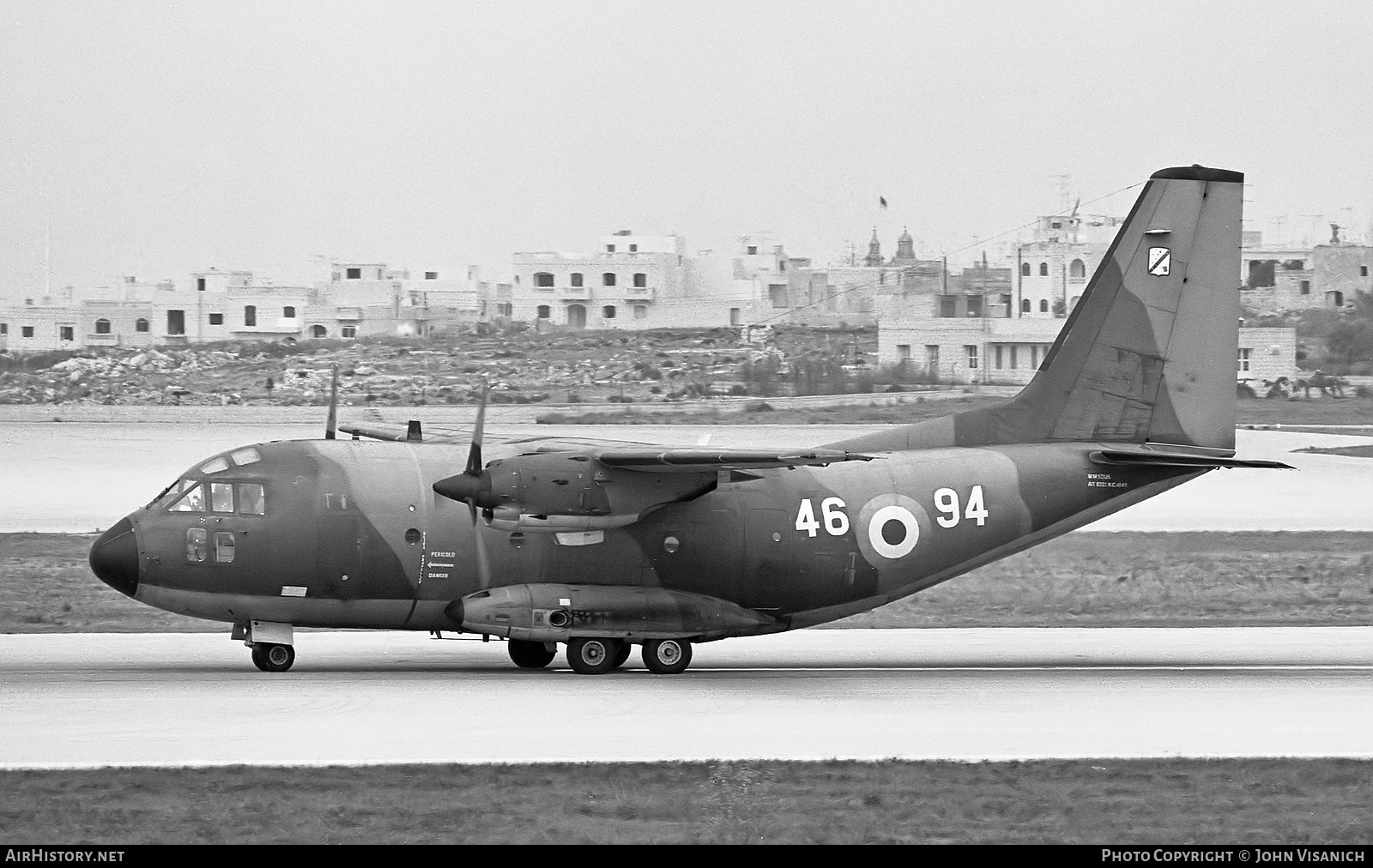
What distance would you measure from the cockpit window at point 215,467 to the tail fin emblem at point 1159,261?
43.4 feet

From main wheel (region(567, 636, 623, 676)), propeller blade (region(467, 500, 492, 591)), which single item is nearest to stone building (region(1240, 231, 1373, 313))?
main wheel (region(567, 636, 623, 676))

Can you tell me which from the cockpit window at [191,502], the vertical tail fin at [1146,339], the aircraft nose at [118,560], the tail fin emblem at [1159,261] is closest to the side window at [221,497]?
the cockpit window at [191,502]

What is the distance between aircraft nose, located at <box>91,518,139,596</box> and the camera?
2066 centimetres

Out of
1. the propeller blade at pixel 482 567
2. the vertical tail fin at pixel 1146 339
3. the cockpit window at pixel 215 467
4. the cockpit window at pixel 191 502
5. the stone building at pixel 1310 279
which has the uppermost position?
the stone building at pixel 1310 279

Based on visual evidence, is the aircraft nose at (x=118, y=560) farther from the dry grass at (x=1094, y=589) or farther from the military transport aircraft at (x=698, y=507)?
the dry grass at (x=1094, y=589)

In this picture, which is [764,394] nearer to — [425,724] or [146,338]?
[146,338]

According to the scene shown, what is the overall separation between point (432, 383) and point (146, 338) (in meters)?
33.3

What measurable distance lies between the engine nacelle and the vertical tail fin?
11.7 ft

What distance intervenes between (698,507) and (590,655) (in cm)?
249

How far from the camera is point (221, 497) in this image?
21.1 m

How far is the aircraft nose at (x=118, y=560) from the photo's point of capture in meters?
20.7

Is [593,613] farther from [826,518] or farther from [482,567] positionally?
[826,518]

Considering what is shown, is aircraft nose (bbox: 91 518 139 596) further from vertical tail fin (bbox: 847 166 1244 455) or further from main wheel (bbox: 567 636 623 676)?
vertical tail fin (bbox: 847 166 1244 455)

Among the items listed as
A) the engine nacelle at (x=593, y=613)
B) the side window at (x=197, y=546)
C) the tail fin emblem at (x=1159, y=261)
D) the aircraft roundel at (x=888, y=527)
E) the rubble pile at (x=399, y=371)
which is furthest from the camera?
the rubble pile at (x=399, y=371)
